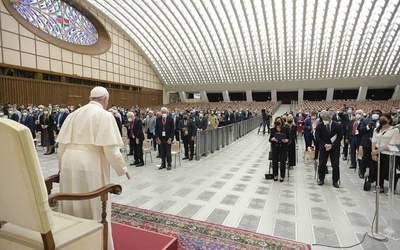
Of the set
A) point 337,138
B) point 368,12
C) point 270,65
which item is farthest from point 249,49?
point 337,138

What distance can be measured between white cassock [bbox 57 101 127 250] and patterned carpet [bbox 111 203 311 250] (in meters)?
1.21

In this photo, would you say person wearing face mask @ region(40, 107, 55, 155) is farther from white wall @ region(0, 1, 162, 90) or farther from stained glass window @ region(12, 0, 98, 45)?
stained glass window @ region(12, 0, 98, 45)

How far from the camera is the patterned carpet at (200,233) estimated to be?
2.92 meters

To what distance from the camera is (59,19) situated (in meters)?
20.3

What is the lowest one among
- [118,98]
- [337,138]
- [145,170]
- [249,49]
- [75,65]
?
[145,170]

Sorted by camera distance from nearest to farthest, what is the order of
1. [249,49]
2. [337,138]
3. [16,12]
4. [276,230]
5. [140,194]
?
[276,230], [140,194], [337,138], [16,12], [249,49]

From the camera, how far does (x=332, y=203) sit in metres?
4.43

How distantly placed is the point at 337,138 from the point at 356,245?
2.99 metres

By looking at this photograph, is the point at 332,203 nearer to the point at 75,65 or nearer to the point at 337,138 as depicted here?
the point at 337,138

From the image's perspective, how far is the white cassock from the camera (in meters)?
2.19

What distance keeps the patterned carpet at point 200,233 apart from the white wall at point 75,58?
18.7 metres

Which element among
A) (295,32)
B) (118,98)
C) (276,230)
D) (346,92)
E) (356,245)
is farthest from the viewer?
(346,92)

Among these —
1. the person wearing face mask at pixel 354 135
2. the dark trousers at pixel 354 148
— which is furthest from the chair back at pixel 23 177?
the dark trousers at pixel 354 148

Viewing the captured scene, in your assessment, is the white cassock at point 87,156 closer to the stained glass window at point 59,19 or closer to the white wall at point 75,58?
the white wall at point 75,58
